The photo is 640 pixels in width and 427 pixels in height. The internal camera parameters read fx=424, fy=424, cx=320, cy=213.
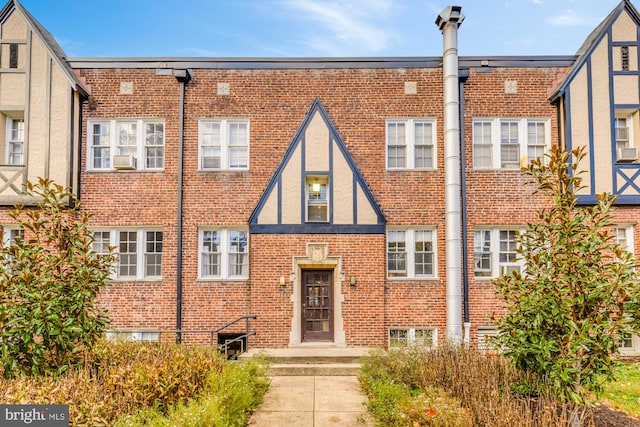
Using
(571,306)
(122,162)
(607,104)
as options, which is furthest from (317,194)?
(607,104)

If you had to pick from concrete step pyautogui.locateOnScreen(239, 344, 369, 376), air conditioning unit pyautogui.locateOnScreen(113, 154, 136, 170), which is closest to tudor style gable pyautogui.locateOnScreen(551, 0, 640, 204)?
concrete step pyautogui.locateOnScreen(239, 344, 369, 376)

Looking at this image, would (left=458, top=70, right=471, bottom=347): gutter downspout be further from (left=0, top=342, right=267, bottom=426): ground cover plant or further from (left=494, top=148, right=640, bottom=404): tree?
(left=0, top=342, right=267, bottom=426): ground cover plant

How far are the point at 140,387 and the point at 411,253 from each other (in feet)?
28.3

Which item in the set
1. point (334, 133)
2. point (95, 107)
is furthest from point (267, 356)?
point (95, 107)

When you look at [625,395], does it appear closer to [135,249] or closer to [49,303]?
[49,303]

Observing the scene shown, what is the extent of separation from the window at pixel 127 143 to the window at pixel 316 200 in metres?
4.63

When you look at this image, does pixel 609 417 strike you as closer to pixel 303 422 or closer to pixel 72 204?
pixel 303 422

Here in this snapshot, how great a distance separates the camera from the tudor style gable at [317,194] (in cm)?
1234

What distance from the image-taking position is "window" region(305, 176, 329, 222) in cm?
1259

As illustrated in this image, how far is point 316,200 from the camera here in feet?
41.5

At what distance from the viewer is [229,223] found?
12.8m

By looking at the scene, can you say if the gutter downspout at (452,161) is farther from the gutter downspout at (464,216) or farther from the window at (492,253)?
the window at (492,253)

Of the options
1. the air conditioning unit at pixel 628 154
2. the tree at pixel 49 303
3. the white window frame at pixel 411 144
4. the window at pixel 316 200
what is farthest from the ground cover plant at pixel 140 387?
the air conditioning unit at pixel 628 154

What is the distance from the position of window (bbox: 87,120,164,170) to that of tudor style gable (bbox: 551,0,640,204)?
12232mm
